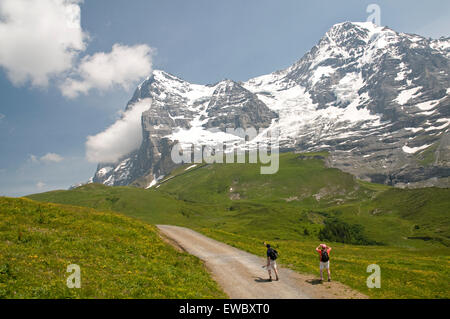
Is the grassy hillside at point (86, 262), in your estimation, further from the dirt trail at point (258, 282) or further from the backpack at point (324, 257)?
the backpack at point (324, 257)

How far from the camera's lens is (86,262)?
23.8m

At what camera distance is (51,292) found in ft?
54.7

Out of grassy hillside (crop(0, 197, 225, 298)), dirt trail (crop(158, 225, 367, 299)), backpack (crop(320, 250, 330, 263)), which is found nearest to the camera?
grassy hillside (crop(0, 197, 225, 298))

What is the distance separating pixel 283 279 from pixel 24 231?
80.3ft

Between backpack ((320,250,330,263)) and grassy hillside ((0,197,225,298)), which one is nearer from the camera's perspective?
grassy hillside ((0,197,225,298))

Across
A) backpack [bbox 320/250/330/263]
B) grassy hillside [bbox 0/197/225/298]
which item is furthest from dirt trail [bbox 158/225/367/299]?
backpack [bbox 320/250/330/263]

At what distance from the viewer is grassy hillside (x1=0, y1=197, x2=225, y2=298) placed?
17.8 metres

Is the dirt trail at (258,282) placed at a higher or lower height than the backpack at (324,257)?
lower

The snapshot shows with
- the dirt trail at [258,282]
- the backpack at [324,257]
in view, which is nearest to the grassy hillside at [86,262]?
the dirt trail at [258,282]

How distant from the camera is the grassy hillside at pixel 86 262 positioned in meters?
17.8

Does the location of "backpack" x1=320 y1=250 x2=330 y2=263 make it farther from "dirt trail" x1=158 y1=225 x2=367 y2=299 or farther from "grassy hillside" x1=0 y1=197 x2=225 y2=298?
"grassy hillside" x1=0 y1=197 x2=225 y2=298

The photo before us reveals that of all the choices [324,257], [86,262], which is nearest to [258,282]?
[324,257]
